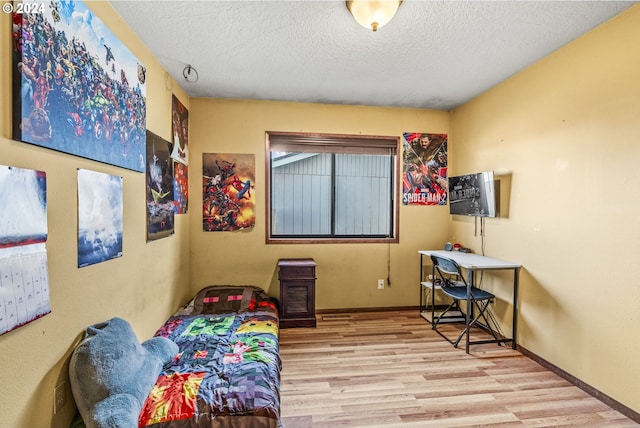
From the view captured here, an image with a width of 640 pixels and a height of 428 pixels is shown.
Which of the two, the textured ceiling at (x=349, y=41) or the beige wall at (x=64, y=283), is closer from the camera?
the beige wall at (x=64, y=283)

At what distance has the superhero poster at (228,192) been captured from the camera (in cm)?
357

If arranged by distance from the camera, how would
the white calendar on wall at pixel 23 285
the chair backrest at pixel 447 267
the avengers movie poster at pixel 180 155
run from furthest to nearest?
the avengers movie poster at pixel 180 155, the chair backrest at pixel 447 267, the white calendar on wall at pixel 23 285

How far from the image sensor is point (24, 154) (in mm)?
1248

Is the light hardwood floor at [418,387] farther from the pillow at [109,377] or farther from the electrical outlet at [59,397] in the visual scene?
the electrical outlet at [59,397]

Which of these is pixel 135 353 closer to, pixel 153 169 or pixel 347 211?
pixel 153 169

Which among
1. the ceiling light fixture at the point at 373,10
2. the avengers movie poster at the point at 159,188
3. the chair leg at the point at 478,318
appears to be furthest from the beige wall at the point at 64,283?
the chair leg at the point at 478,318

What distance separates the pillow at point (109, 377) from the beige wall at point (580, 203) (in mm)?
2988

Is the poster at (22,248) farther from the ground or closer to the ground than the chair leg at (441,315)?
farther from the ground

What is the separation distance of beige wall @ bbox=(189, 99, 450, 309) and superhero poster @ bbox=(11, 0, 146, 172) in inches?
57.6

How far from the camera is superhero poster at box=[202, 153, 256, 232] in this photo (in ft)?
11.7

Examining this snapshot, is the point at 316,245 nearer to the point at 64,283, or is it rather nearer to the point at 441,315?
the point at 441,315

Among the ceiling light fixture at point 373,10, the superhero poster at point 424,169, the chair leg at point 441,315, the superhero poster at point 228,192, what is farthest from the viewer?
the superhero poster at point 424,169

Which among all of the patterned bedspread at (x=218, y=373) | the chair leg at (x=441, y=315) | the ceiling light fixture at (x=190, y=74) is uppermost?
the ceiling light fixture at (x=190, y=74)

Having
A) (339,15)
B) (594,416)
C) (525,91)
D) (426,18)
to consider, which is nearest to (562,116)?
(525,91)
